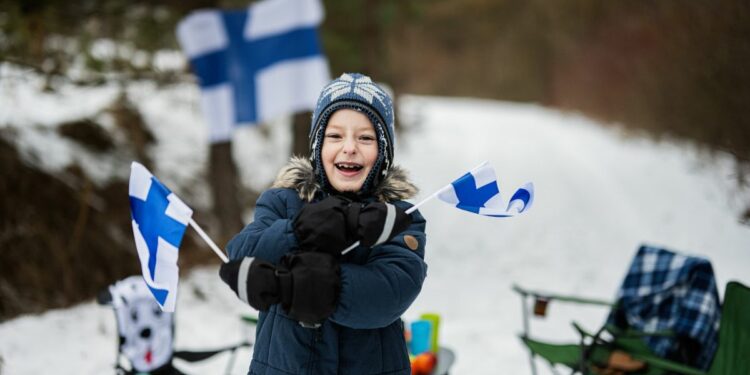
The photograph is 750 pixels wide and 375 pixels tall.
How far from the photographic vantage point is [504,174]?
9258 mm

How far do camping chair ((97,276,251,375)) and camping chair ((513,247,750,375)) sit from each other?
5.80 feet

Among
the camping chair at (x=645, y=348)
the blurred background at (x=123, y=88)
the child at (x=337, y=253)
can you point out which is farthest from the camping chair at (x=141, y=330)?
the blurred background at (x=123, y=88)

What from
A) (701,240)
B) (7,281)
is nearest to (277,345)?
(7,281)

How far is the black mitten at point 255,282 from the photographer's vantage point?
142 cm

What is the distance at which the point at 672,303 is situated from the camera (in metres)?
3.38

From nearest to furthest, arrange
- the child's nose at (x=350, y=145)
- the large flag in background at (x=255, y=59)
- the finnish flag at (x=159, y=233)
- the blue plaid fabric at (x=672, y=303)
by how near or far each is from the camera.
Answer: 1. the child's nose at (x=350, y=145)
2. the finnish flag at (x=159, y=233)
3. the blue plaid fabric at (x=672, y=303)
4. the large flag in background at (x=255, y=59)

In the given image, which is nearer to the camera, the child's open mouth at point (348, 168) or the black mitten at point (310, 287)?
the black mitten at point (310, 287)

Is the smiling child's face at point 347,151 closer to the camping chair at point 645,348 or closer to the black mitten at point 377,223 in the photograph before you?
the black mitten at point 377,223

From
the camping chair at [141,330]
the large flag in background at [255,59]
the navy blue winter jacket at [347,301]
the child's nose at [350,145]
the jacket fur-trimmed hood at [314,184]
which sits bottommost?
the camping chair at [141,330]

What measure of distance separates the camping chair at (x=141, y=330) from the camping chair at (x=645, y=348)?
1768 mm

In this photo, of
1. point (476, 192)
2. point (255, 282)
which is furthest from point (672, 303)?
point (255, 282)

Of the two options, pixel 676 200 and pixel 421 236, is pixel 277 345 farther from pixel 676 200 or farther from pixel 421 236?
pixel 676 200

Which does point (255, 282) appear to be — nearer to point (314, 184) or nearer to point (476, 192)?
point (314, 184)

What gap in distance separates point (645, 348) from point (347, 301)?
103 inches
